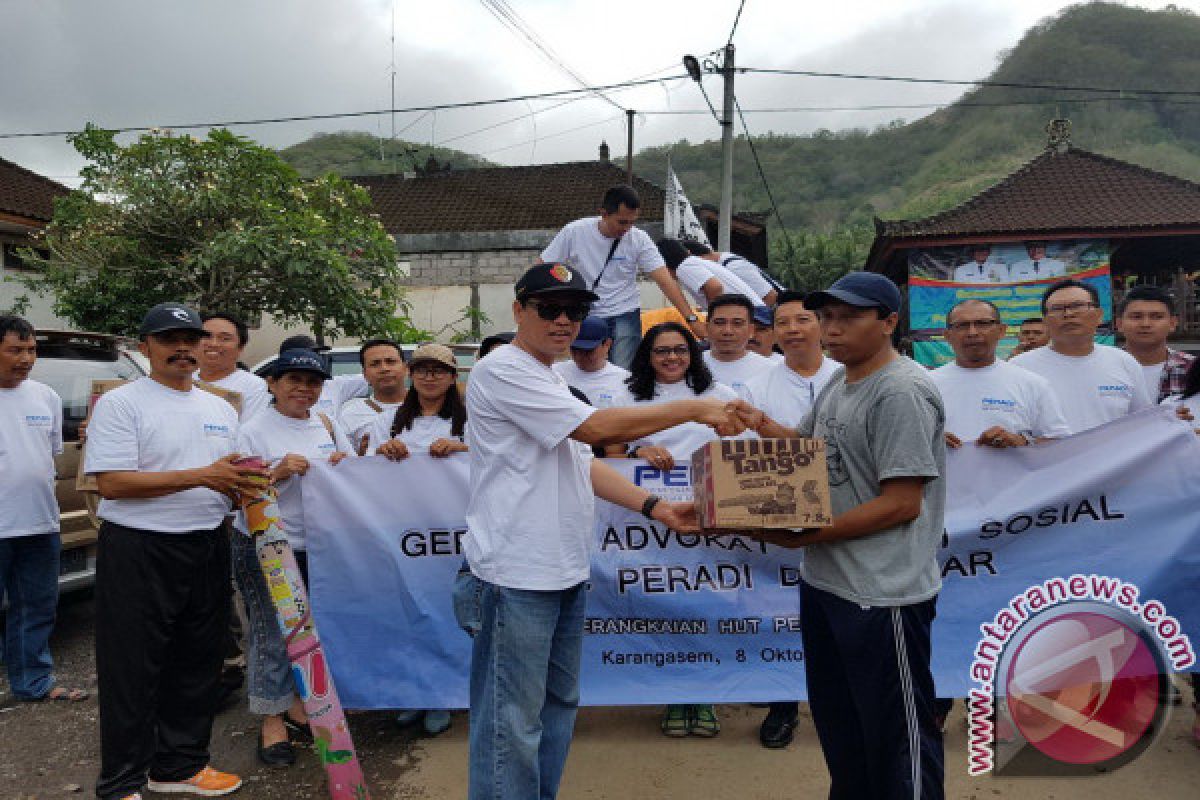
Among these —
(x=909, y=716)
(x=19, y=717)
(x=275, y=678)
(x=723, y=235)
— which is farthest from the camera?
(x=723, y=235)

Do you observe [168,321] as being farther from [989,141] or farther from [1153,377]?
[989,141]

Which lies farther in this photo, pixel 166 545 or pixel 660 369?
pixel 660 369

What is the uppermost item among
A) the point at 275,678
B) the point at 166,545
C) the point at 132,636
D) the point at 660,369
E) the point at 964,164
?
the point at 964,164

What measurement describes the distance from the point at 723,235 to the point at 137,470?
1116 centimetres

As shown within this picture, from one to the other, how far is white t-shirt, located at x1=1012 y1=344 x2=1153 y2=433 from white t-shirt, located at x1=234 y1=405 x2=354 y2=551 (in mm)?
3631

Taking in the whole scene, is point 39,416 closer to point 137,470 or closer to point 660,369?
point 137,470

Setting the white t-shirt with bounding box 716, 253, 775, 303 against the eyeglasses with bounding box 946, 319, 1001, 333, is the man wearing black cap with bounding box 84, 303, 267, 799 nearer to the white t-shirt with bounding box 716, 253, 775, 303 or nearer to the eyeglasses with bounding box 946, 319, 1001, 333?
the eyeglasses with bounding box 946, 319, 1001, 333

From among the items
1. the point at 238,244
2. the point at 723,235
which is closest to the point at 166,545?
the point at 238,244

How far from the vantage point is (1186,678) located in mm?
4438

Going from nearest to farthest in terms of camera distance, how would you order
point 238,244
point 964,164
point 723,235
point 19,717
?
point 19,717
point 238,244
point 723,235
point 964,164

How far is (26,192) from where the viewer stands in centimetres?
1967

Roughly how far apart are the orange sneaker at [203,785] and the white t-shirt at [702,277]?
440 centimetres

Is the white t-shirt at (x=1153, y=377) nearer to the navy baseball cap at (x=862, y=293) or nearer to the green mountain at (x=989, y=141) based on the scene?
the navy baseball cap at (x=862, y=293)

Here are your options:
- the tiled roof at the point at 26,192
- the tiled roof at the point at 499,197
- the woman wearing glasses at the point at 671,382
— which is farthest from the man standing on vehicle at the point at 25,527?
the tiled roof at the point at 499,197
